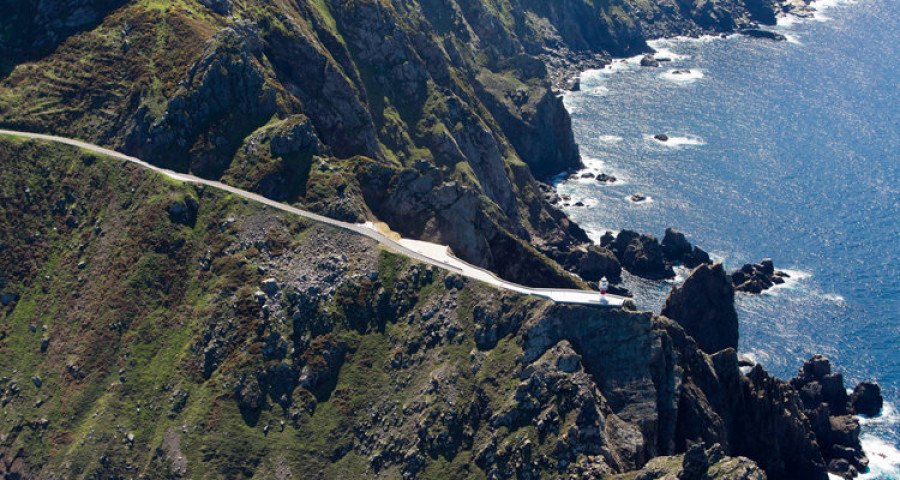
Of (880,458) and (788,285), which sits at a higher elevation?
(880,458)

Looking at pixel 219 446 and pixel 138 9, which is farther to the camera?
pixel 138 9

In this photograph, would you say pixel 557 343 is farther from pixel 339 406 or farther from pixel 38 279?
pixel 38 279

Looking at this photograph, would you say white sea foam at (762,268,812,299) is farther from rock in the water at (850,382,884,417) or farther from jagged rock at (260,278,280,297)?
jagged rock at (260,278,280,297)

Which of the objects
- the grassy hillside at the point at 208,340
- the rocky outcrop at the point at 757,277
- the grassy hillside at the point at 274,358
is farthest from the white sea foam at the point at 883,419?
the grassy hillside at the point at 208,340

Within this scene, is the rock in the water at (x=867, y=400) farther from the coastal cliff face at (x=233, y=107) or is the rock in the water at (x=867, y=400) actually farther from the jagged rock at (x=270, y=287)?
the jagged rock at (x=270, y=287)

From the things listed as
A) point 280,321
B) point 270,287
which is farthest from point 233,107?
point 280,321

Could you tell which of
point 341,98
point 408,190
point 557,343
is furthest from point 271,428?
point 341,98

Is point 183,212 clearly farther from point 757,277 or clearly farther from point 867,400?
point 867,400
